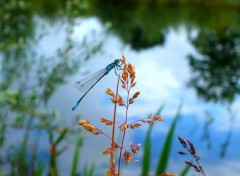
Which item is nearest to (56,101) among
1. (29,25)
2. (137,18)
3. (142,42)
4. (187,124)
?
(29,25)

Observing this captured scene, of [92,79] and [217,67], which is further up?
[217,67]

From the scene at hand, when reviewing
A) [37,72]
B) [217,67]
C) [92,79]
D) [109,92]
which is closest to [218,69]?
[217,67]

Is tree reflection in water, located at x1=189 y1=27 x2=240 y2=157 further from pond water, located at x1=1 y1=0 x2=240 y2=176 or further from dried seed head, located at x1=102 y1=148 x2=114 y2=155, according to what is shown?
dried seed head, located at x1=102 y1=148 x2=114 y2=155

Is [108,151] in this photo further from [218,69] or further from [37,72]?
[218,69]

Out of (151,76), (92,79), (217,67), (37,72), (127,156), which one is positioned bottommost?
(127,156)

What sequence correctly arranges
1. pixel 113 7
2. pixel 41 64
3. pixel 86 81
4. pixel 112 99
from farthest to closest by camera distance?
pixel 113 7
pixel 41 64
pixel 86 81
pixel 112 99

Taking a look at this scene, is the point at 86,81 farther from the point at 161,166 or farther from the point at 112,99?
the point at 161,166

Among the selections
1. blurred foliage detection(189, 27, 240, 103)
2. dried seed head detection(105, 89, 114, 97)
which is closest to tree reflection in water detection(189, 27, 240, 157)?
blurred foliage detection(189, 27, 240, 103)
